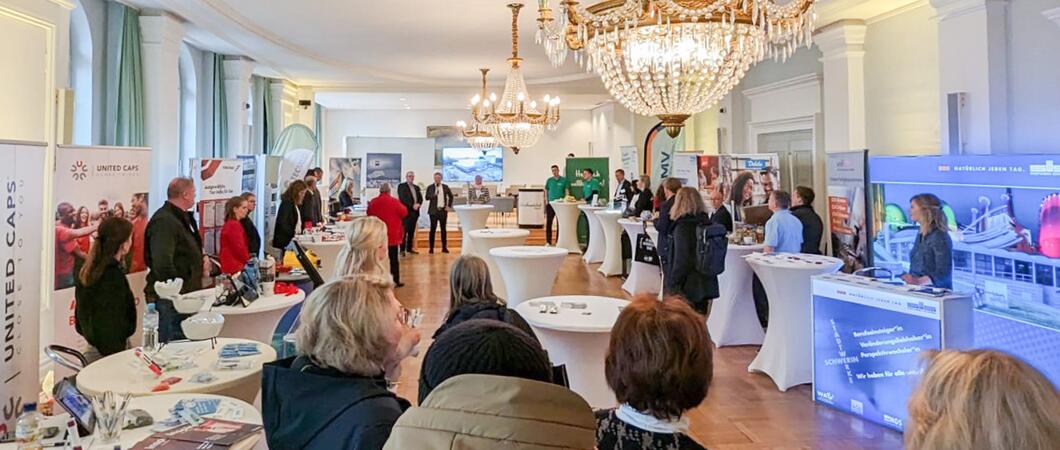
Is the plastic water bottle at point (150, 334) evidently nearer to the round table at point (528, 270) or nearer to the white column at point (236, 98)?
the round table at point (528, 270)

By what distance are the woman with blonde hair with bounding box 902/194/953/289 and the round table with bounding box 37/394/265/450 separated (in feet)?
12.7

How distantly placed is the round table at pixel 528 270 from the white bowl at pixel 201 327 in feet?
11.6

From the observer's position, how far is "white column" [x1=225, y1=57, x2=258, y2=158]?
8.79 meters

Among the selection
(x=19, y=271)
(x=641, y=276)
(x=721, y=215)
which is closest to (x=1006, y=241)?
(x=721, y=215)

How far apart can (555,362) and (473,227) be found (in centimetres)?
687

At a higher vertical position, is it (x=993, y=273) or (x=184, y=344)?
(x=993, y=273)

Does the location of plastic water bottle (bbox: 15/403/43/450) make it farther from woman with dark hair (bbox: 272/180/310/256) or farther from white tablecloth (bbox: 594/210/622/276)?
white tablecloth (bbox: 594/210/622/276)

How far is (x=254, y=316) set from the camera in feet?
11.4

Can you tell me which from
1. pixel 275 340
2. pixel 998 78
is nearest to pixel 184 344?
pixel 275 340

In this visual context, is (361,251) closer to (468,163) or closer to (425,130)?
(468,163)

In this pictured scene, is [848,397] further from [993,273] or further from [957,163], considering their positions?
[957,163]

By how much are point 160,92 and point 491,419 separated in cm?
674

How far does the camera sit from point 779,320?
4.39m

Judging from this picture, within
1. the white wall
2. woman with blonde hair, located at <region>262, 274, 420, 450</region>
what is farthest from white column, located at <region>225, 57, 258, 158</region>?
the white wall
